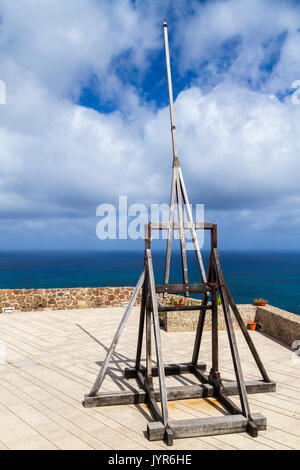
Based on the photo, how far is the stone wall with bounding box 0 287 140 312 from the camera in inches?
651

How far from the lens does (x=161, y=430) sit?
515 centimetres

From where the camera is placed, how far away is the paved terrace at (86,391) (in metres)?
5.11

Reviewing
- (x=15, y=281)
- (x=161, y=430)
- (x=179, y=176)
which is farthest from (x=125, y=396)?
(x=15, y=281)

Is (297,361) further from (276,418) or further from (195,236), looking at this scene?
(195,236)

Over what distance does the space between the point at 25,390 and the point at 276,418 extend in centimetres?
437

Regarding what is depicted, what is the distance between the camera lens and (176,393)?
21.6ft

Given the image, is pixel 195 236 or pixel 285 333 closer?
pixel 195 236

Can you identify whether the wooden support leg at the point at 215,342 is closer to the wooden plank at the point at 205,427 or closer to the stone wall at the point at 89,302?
the wooden plank at the point at 205,427

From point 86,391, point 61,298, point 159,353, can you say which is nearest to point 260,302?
point 86,391

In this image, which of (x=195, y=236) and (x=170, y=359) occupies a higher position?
(x=195, y=236)

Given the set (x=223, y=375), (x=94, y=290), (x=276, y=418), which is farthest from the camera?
(x=94, y=290)

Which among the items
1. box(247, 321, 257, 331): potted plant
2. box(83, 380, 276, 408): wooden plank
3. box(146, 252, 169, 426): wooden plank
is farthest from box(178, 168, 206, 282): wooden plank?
box(247, 321, 257, 331): potted plant

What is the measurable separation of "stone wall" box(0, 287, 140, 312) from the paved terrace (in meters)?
4.09
